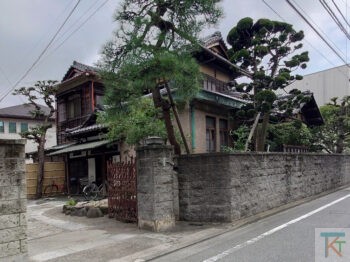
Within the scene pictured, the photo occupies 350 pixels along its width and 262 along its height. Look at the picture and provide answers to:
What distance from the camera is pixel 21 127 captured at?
128ft

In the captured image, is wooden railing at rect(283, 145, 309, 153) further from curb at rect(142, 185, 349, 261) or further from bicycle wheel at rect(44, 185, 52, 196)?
bicycle wheel at rect(44, 185, 52, 196)

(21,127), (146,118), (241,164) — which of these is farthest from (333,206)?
(21,127)

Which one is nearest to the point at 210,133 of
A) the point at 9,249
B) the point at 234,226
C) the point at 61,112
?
the point at 234,226

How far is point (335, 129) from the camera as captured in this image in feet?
74.8

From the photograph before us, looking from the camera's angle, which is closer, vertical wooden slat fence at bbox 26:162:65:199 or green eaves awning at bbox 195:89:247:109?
green eaves awning at bbox 195:89:247:109

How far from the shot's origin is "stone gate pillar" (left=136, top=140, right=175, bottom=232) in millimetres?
8891

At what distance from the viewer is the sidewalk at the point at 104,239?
6969 millimetres

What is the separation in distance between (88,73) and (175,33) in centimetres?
1235

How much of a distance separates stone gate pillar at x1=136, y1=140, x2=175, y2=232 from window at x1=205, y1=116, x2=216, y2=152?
764 cm

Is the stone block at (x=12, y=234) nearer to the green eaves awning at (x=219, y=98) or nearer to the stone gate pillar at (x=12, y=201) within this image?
the stone gate pillar at (x=12, y=201)

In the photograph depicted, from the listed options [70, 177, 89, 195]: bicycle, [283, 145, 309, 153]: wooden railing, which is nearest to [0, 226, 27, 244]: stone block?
[283, 145, 309, 153]: wooden railing

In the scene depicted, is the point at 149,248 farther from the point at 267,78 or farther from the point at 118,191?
the point at 267,78

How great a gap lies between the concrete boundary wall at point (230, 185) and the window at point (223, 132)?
17.2 ft

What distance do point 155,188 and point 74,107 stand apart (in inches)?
646
